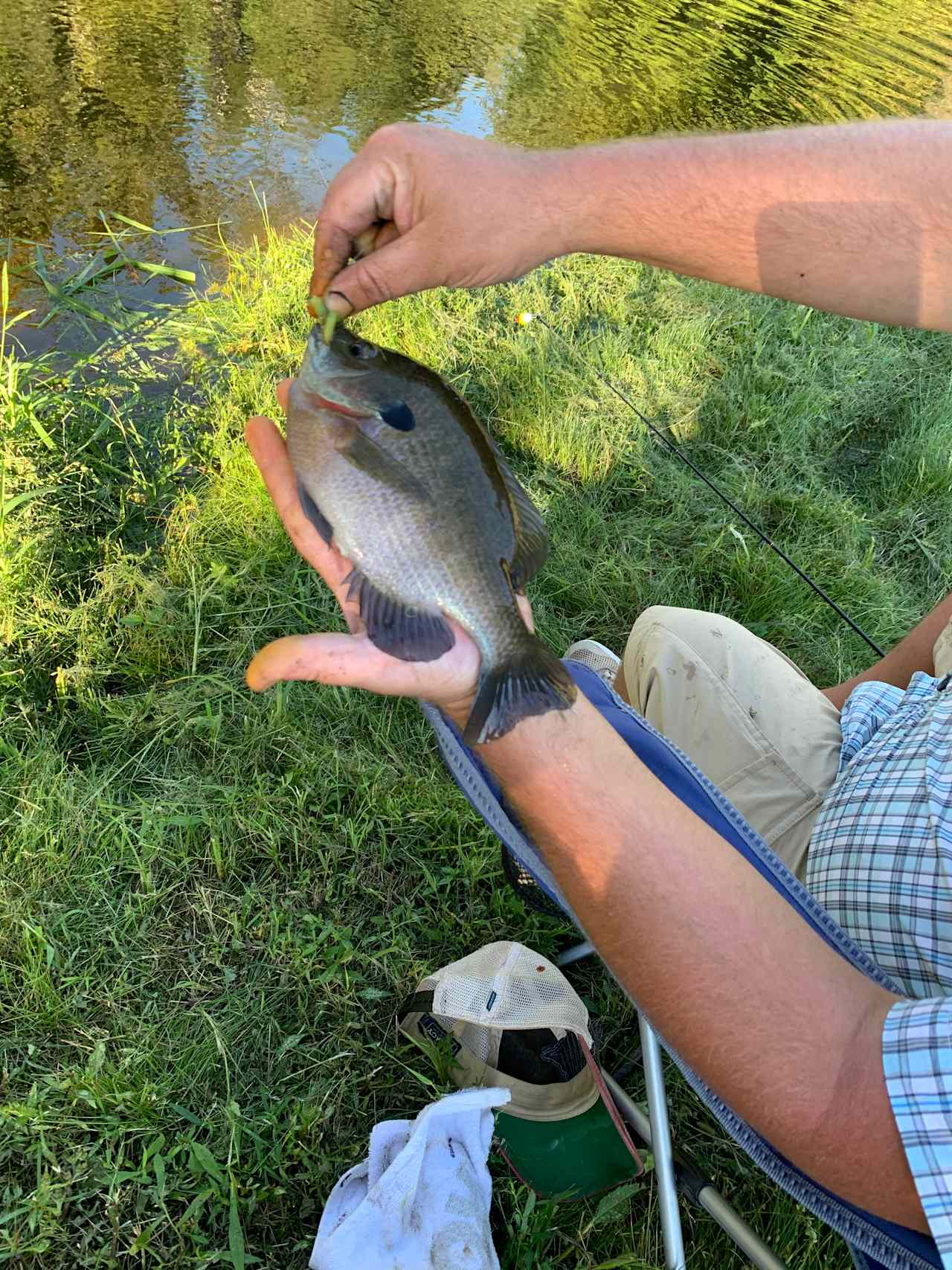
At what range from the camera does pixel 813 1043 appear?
1.16 meters

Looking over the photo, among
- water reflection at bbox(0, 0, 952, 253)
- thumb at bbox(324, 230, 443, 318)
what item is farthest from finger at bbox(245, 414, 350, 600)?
water reflection at bbox(0, 0, 952, 253)

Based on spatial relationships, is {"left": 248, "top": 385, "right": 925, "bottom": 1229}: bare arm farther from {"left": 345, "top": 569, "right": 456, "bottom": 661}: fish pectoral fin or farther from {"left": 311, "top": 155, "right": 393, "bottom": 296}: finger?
{"left": 311, "top": 155, "right": 393, "bottom": 296}: finger

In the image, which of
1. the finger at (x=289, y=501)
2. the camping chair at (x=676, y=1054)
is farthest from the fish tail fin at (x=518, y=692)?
the finger at (x=289, y=501)

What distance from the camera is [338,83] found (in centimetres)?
859

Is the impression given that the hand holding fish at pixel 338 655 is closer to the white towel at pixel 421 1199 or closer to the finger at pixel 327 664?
the finger at pixel 327 664

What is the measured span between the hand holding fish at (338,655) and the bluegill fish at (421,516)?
22 mm

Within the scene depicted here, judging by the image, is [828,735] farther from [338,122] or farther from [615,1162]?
[338,122]

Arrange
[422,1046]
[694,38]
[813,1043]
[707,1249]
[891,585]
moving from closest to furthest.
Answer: [813,1043]
[707,1249]
[422,1046]
[891,585]
[694,38]

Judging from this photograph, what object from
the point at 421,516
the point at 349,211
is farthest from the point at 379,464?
the point at 349,211

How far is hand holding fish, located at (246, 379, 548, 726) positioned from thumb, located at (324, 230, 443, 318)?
30cm

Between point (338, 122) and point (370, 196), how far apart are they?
722cm

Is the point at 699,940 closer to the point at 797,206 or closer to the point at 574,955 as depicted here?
the point at 574,955

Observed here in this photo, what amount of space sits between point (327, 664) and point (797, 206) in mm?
1505

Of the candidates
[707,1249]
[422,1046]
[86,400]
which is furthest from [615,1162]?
[86,400]
